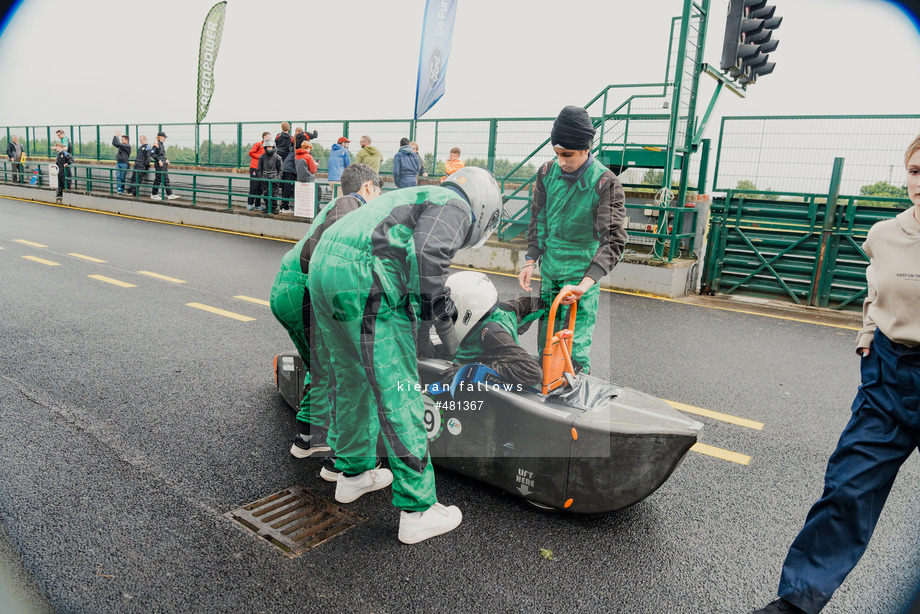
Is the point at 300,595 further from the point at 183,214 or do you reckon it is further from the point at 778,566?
the point at 183,214

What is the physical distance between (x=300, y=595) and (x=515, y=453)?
1.06 meters

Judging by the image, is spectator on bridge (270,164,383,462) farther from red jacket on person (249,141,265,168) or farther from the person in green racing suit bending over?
red jacket on person (249,141,265,168)

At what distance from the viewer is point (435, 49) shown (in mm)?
2238

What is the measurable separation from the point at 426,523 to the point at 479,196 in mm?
1424

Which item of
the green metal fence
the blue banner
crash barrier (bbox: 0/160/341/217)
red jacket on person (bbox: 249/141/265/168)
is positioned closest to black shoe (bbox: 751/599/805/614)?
the blue banner

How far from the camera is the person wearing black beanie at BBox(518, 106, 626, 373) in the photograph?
333 centimetres

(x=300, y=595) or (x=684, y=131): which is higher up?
(x=684, y=131)

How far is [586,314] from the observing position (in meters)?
3.60

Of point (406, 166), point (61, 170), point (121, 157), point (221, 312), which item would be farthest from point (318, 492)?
point (61, 170)

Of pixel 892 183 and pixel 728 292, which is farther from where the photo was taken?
pixel 728 292

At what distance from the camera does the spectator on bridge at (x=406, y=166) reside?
11961mm

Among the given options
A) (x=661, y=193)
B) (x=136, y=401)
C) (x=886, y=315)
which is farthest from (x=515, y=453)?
(x=661, y=193)

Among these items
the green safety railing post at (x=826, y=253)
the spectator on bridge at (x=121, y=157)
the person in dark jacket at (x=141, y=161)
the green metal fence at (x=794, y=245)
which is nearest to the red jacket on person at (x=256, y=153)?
the person in dark jacket at (x=141, y=161)

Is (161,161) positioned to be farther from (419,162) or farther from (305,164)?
(419,162)
